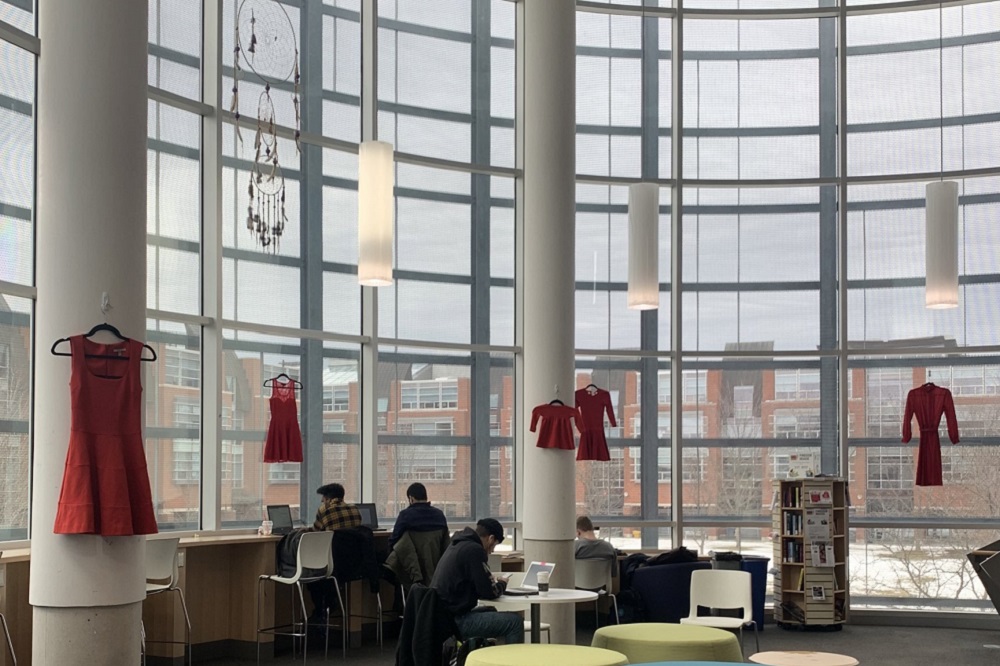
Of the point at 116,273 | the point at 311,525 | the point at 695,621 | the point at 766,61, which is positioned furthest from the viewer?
the point at 766,61

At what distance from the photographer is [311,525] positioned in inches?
410

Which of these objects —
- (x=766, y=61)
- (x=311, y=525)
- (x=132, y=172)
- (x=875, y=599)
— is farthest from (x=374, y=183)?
→ (x=875, y=599)

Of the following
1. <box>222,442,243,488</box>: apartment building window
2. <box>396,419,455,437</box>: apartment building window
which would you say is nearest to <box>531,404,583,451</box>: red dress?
<box>396,419,455,437</box>: apartment building window

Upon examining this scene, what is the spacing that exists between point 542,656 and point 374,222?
344 cm

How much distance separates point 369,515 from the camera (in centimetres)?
1042

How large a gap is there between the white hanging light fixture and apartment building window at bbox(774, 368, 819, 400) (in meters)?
1.87

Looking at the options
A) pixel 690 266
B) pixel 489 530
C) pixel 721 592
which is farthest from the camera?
pixel 690 266

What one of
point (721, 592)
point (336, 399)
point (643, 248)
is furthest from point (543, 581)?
point (643, 248)

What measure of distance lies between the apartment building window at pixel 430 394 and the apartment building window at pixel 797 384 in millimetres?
3396

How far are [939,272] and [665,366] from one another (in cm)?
301

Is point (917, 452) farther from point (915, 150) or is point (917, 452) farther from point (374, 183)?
point (374, 183)

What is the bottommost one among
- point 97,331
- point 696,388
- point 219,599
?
point 219,599

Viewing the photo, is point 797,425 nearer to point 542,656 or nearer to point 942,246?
point 942,246

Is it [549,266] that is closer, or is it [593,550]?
[549,266]
